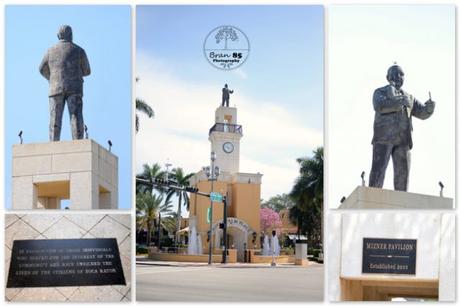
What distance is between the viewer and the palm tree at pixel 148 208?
1227cm

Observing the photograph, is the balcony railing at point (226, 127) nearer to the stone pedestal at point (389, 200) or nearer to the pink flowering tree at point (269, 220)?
the pink flowering tree at point (269, 220)

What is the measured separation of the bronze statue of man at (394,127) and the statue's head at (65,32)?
5.26 metres

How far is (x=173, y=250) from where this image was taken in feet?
49.2

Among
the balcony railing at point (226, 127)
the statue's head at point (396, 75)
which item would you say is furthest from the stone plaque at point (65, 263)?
the statue's head at point (396, 75)

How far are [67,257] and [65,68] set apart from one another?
3189mm

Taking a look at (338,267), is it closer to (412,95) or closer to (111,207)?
(412,95)

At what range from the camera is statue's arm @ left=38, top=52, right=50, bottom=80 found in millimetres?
11594

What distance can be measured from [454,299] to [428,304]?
467mm

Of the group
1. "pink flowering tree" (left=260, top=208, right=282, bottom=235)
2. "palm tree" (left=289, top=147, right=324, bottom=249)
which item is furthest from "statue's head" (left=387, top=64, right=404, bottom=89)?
"pink flowering tree" (left=260, top=208, right=282, bottom=235)

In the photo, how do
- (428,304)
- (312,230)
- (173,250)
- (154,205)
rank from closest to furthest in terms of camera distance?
(428,304), (312,230), (154,205), (173,250)

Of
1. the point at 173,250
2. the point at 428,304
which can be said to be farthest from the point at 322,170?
the point at 173,250

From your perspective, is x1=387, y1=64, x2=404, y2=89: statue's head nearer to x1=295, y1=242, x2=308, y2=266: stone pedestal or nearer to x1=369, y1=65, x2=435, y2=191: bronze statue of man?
x1=369, y1=65, x2=435, y2=191: bronze statue of man

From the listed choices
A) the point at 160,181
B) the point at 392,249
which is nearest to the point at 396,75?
the point at 392,249

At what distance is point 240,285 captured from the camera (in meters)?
11.8
